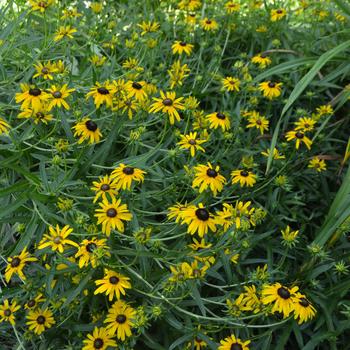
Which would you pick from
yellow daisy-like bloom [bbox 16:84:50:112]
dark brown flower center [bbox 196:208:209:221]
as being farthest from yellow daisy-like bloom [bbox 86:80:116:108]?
dark brown flower center [bbox 196:208:209:221]

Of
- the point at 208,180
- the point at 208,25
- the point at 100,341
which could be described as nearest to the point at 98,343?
the point at 100,341

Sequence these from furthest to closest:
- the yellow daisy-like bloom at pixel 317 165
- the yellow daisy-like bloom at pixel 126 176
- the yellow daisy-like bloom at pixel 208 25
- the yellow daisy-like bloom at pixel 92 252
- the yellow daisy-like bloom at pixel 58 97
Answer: the yellow daisy-like bloom at pixel 208 25, the yellow daisy-like bloom at pixel 317 165, the yellow daisy-like bloom at pixel 58 97, the yellow daisy-like bloom at pixel 126 176, the yellow daisy-like bloom at pixel 92 252

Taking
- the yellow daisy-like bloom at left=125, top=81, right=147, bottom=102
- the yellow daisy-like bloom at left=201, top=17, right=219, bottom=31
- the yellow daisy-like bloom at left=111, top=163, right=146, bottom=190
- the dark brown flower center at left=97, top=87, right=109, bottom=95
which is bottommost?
the yellow daisy-like bloom at left=111, top=163, right=146, bottom=190

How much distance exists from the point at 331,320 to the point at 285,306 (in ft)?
1.37

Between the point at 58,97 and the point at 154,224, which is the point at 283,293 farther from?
the point at 58,97

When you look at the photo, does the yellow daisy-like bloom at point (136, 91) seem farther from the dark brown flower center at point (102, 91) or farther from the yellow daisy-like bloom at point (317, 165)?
the yellow daisy-like bloom at point (317, 165)

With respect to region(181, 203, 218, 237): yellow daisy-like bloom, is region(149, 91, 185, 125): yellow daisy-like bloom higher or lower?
higher

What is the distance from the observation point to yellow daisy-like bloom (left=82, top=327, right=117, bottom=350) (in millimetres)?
1398

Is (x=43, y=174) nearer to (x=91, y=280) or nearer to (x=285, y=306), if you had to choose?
(x=91, y=280)

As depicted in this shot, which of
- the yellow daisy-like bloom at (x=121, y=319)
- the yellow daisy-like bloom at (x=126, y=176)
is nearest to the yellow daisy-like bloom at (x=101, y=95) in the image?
the yellow daisy-like bloom at (x=126, y=176)

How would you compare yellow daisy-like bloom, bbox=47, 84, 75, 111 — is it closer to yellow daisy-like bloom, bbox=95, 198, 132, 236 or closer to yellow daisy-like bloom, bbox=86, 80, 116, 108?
yellow daisy-like bloom, bbox=86, 80, 116, 108

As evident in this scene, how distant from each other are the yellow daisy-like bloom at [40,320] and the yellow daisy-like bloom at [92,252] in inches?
9.2

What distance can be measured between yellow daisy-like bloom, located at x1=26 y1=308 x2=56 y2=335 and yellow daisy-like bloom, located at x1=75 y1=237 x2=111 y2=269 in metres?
0.23

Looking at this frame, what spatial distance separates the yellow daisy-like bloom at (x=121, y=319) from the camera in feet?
4.54
